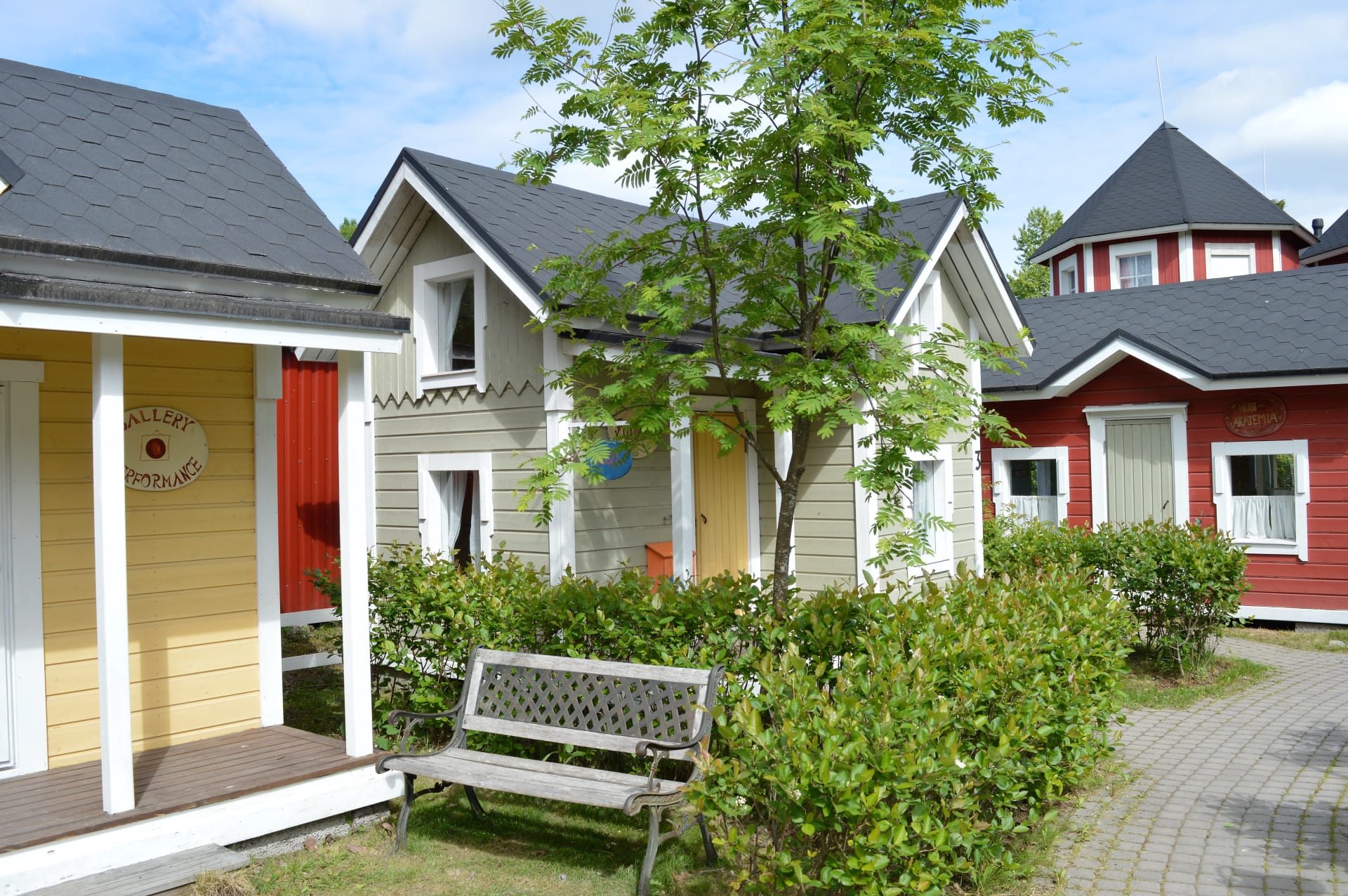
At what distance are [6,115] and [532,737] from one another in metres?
4.93

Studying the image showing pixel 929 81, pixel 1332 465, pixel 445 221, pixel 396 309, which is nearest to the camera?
pixel 929 81

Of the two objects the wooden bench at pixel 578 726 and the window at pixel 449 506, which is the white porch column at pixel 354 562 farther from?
the window at pixel 449 506

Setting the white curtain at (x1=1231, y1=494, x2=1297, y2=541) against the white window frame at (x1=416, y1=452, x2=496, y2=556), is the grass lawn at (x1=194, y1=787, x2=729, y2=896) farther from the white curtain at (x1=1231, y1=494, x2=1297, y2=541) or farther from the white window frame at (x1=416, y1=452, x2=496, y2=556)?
the white curtain at (x1=1231, y1=494, x2=1297, y2=541)

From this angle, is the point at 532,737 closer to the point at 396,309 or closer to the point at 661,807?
the point at 661,807

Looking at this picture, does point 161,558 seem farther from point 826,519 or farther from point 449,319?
point 826,519

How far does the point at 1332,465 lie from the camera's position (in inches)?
519

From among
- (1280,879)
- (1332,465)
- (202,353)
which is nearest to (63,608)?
(202,353)

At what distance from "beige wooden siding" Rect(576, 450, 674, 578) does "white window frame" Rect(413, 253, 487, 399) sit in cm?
163

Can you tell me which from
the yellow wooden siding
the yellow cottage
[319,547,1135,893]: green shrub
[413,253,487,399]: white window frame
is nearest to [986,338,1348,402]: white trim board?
[413,253,487,399]: white window frame

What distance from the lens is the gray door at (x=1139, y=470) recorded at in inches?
571

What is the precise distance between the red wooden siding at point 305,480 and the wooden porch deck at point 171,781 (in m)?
5.14

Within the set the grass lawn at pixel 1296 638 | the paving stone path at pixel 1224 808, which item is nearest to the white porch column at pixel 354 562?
the paving stone path at pixel 1224 808

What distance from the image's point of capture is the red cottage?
13289 mm

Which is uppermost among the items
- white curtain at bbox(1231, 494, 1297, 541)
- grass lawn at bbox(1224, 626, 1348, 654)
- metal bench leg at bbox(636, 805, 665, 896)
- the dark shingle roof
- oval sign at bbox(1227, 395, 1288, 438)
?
the dark shingle roof
